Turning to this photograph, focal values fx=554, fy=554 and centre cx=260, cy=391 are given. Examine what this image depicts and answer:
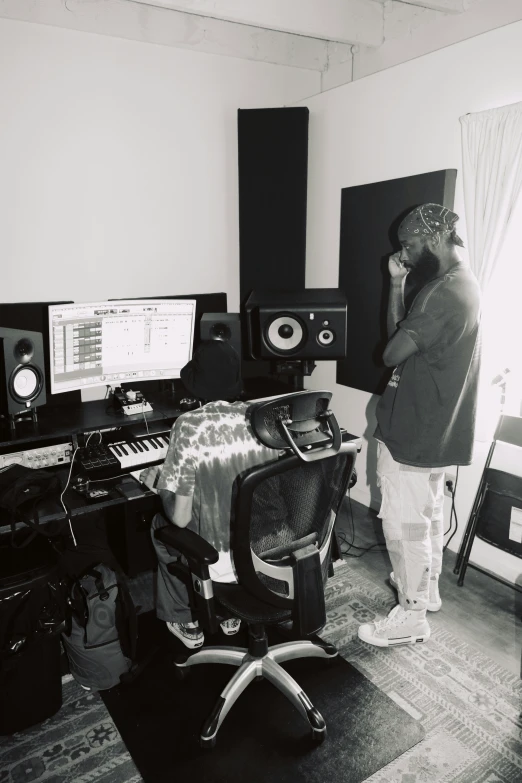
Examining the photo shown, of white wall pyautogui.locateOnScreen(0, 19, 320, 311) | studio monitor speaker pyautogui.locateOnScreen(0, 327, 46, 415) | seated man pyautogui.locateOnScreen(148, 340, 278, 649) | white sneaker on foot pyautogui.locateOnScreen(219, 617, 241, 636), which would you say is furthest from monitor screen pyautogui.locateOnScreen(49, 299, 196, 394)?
white sneaker on foot pyautogui.locateOnScreen(219, 617, 241, 636)

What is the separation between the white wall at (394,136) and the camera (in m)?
2.48

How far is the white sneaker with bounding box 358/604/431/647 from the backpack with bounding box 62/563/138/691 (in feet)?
3.19

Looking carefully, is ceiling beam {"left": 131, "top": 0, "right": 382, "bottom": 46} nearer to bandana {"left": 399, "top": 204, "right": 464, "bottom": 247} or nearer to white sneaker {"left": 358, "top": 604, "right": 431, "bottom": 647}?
bandana {"left": 399, "top": 204, "right": 464, "bottom": 247}

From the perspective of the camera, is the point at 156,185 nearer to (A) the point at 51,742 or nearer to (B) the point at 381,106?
(B) the point at 381,106

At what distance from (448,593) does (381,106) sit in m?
2.56

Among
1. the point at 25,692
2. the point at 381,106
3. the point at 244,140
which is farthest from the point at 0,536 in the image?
the point at 381,106

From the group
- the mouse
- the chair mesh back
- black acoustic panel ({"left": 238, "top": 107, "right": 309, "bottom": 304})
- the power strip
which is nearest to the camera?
the chair mesh back

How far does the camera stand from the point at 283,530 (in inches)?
64.5

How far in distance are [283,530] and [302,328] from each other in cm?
124

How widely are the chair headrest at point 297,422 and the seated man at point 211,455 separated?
136 mm

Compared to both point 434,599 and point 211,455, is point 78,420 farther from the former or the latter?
point 434,599

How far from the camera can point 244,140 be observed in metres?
3.37

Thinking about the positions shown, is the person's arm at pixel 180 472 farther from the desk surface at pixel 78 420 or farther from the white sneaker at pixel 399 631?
the white sneaker at pixel 399 631

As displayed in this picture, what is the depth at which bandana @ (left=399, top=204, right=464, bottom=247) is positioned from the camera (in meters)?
2.08
